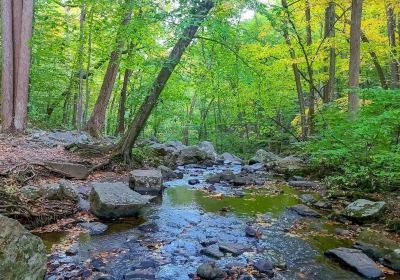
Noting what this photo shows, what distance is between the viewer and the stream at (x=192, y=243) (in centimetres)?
453

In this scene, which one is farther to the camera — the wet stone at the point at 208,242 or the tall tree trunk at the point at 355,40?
the tall tree trunk at the point at 355,40

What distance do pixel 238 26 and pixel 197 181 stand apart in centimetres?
465

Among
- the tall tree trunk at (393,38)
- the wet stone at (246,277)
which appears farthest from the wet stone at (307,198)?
the tall tree trunk at (393,38)

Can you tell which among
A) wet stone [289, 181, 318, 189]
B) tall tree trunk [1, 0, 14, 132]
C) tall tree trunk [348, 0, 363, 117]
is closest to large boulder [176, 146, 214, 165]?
wet stone [289, 181, 318, 189]

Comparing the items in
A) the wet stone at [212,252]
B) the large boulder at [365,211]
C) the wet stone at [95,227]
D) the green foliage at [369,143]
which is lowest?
the wet stone at [212,252]

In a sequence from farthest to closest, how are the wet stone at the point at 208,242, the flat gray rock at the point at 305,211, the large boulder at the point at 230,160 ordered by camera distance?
1. the large boulder at the point at 230,160
2. the flat gray rock at the point at 305,211
3. the wet stone at the point at 208,242

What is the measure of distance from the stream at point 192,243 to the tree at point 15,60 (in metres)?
7.12

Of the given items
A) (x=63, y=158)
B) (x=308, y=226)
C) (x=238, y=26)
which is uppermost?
(x=238, y=26)

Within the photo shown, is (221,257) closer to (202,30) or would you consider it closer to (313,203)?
(313,203)

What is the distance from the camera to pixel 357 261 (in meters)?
4.84

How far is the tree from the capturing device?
1208 centimetres

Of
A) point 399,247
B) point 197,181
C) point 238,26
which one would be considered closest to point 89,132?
point 197,181

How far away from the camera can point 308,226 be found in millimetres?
6730

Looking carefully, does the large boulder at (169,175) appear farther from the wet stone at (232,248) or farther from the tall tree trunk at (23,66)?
the wet stone at (232,248)
